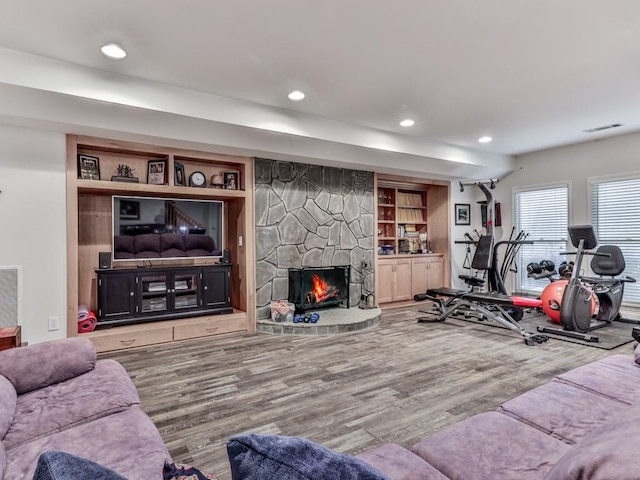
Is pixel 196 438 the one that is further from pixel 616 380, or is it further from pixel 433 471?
pixel 616 380

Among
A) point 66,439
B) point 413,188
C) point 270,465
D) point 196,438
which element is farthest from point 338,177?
point 270,465

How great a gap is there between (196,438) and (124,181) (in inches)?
126

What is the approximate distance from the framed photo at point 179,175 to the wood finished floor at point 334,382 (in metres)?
2.00

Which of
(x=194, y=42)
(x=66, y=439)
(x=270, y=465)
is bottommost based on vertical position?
Answer: (x=66, y=439)

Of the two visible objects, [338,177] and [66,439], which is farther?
[338,177]

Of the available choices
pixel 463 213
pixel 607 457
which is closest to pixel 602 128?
pixel 463 213

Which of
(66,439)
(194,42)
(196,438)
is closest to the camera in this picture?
(66,439)

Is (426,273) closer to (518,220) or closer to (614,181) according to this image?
(518,220)

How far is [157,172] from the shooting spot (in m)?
4.55

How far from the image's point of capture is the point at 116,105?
11.5 ft

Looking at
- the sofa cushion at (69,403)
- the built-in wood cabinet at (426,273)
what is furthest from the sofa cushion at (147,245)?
the built-in wood cabinet at (426,273)

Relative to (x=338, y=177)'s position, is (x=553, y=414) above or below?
below

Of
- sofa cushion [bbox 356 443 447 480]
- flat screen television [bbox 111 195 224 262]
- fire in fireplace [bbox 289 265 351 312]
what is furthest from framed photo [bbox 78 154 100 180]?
sofa cushion [bbox 356 443 447 480]

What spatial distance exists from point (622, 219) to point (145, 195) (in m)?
6.97
